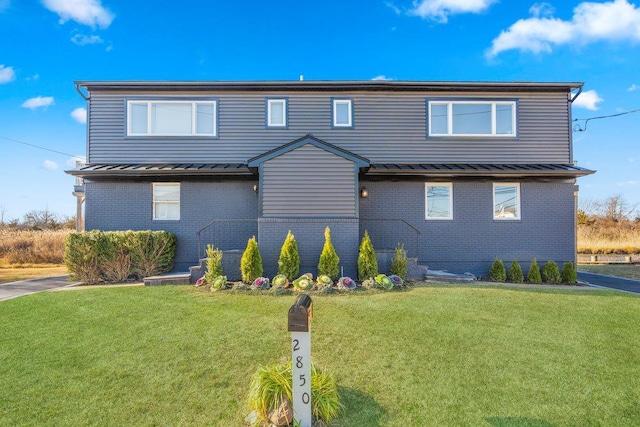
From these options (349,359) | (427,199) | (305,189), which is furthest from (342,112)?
(349,359)

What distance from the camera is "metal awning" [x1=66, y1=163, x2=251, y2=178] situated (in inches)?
378

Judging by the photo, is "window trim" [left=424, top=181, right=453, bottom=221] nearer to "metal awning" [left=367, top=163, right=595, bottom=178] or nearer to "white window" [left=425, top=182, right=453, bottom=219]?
"white window" [left=425, top=182, right=453, bottom=219]

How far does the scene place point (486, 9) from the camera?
545 inches

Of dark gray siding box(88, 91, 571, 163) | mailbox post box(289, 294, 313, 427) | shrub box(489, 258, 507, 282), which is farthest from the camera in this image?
dark gray siding box(88, 91, 571, 163)

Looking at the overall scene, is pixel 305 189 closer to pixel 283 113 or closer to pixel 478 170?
pixel 283 113

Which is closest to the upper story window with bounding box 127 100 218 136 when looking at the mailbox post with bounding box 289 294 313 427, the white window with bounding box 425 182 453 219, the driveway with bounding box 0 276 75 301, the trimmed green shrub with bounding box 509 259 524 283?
the driveway with bounding box 0 276 75 301

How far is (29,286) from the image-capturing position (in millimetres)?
8711

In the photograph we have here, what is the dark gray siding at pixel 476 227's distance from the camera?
405 inches

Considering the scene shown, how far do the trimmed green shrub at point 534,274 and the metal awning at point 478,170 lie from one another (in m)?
2.78

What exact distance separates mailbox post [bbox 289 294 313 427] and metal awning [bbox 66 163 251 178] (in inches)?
305

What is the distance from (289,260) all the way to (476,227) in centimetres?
635

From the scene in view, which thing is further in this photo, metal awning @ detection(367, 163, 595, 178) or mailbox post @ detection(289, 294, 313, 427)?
metal awning @ detection(367, 163, 595, 178)

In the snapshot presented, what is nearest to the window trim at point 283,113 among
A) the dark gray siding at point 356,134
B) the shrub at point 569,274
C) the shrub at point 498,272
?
the dark gray siding at point 356,134

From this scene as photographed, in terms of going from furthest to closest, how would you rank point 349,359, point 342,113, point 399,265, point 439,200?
point 342,113 → point 439,200 → point 399,265 → point 349,359
